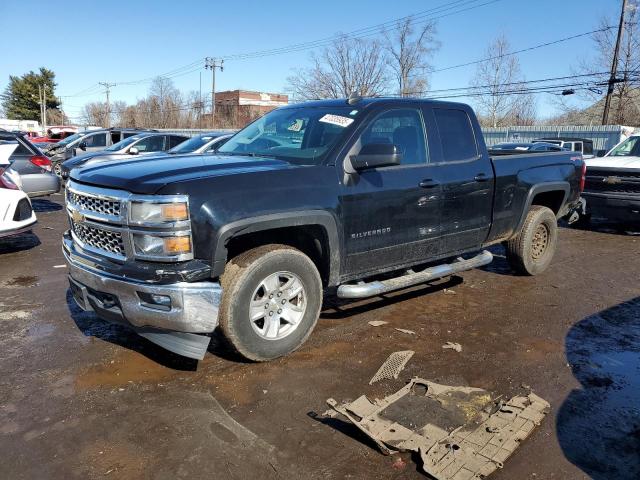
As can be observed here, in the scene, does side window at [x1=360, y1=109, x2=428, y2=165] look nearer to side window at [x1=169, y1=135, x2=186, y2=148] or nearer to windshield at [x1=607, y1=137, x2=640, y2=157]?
windshield at [x1=607, y1=137, x2=640, y2=157]

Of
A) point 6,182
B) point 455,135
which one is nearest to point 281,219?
point 455,135

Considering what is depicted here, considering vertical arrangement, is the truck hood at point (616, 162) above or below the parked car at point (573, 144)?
below

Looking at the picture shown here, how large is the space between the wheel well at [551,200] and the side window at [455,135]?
1748mm

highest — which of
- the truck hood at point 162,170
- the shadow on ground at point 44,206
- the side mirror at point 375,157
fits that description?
the side mirror at point 375,157

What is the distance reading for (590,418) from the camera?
324 cm

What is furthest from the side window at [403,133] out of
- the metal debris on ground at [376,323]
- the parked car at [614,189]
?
the parked car at [614,189]

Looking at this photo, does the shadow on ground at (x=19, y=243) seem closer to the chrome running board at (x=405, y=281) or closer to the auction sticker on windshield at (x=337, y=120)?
the auction sticker on windshield at (x=337, y=120)

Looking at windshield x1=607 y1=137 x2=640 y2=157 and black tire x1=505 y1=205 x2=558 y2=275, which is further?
windshield x1=607 y1=137 x2=640 y2=157

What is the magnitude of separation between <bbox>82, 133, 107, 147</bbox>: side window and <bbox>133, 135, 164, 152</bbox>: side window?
12.1 feet

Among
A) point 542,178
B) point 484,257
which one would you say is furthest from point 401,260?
point 542,178

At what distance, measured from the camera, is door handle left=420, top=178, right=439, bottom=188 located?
15.2 ft

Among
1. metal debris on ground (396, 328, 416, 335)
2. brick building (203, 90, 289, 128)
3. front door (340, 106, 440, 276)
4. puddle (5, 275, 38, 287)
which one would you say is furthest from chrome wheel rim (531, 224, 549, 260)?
brick building (203, 90, 289, 128)

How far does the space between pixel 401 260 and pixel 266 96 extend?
75.0 m

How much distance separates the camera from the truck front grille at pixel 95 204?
3441 mm
